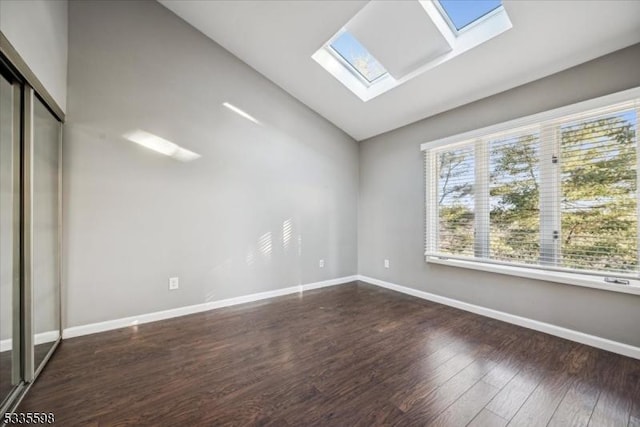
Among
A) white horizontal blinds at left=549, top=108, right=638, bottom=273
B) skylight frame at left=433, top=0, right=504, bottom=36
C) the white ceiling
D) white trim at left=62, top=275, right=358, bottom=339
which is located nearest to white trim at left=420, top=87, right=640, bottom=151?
white horizontal blinds at left=549, top=108, right=638, bottom=273

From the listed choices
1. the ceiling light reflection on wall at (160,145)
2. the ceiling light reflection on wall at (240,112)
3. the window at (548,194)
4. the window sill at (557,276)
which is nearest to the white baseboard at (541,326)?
the window sill at (557,276)

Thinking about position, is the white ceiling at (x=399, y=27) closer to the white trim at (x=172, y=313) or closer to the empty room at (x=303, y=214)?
the empty room at (x=303, y=214)

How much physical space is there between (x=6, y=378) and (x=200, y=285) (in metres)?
1.53

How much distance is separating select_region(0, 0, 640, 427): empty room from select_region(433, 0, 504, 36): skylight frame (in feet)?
0.05

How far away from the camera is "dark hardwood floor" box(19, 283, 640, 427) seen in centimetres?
146

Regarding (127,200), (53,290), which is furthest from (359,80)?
(53,290)

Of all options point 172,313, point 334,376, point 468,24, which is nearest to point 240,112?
point 172,313

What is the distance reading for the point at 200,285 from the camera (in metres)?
2.99

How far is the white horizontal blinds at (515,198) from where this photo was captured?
2561mm

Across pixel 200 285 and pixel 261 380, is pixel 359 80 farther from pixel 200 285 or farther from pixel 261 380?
pixel 261 380

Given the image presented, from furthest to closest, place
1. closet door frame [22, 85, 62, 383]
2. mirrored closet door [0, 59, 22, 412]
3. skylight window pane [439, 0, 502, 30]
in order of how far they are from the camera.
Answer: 1. skylight window pane [439, 0, 502, 30]
2. closet door frame [22, 85, 62, 383]
3. mirrored closet door [0, 59, 22, 412]

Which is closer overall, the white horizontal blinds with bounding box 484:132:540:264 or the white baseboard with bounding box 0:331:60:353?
the white baseboard with bounding box 0:331:60:353

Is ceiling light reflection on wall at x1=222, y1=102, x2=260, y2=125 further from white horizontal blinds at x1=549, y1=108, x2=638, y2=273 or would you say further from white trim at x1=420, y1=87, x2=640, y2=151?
white horizontal blinds at x1=549, y1=108, x2=638, y2=273

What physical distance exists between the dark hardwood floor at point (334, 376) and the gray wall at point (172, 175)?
1.85 feet
